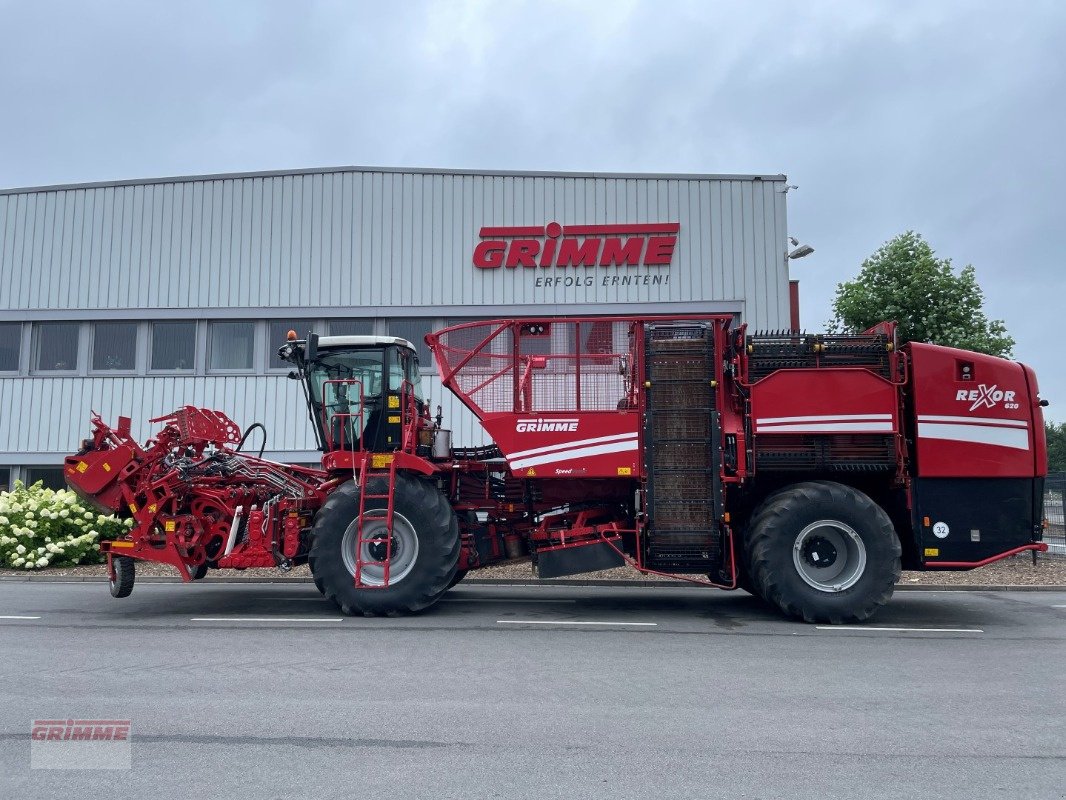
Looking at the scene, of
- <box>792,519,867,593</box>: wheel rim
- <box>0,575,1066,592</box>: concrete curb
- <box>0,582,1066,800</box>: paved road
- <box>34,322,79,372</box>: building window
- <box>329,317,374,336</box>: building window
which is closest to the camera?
<box>0,582,1066,800</box>: paved road

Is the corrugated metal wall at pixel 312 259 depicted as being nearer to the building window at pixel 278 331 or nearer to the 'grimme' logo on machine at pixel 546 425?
the building window at pixel 278 331

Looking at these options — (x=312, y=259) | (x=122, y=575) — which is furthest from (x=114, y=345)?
(x=122, y=575)

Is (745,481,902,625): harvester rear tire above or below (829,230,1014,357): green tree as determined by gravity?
below

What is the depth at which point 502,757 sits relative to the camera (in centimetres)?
445

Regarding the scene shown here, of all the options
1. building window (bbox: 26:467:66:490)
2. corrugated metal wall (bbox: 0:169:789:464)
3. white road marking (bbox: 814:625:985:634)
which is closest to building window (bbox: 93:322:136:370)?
corrugated metal wall (bbox: 0:169:789:464)

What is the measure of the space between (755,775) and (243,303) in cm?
1513

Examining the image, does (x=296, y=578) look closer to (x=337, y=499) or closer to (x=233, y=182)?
(x=337, y=499)

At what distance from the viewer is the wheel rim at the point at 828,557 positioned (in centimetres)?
855

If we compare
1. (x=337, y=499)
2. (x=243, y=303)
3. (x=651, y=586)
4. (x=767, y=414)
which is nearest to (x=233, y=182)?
(x=243, y=303)

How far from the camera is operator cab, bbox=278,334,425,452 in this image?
9578 mm

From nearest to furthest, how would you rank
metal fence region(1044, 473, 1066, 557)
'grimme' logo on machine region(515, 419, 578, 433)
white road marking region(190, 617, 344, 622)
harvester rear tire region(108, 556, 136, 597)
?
1. white road marking region(190, 617, 344, 622)
2. 'grimme' logo on machine region(515, 419, 578, 433)
3. harvester rear tire region(108, 556, 136, 597)
4. metal fence region(1044, 473, 1066, 557)

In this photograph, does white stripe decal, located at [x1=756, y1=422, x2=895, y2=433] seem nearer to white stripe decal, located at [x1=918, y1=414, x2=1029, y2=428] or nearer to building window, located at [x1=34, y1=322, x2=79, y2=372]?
white stripe decal, located at [x1=918, y1=414, x2=1029, y2=428]

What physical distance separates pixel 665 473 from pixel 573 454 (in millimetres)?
1005

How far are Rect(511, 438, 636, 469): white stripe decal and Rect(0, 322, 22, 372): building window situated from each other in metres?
13.8
